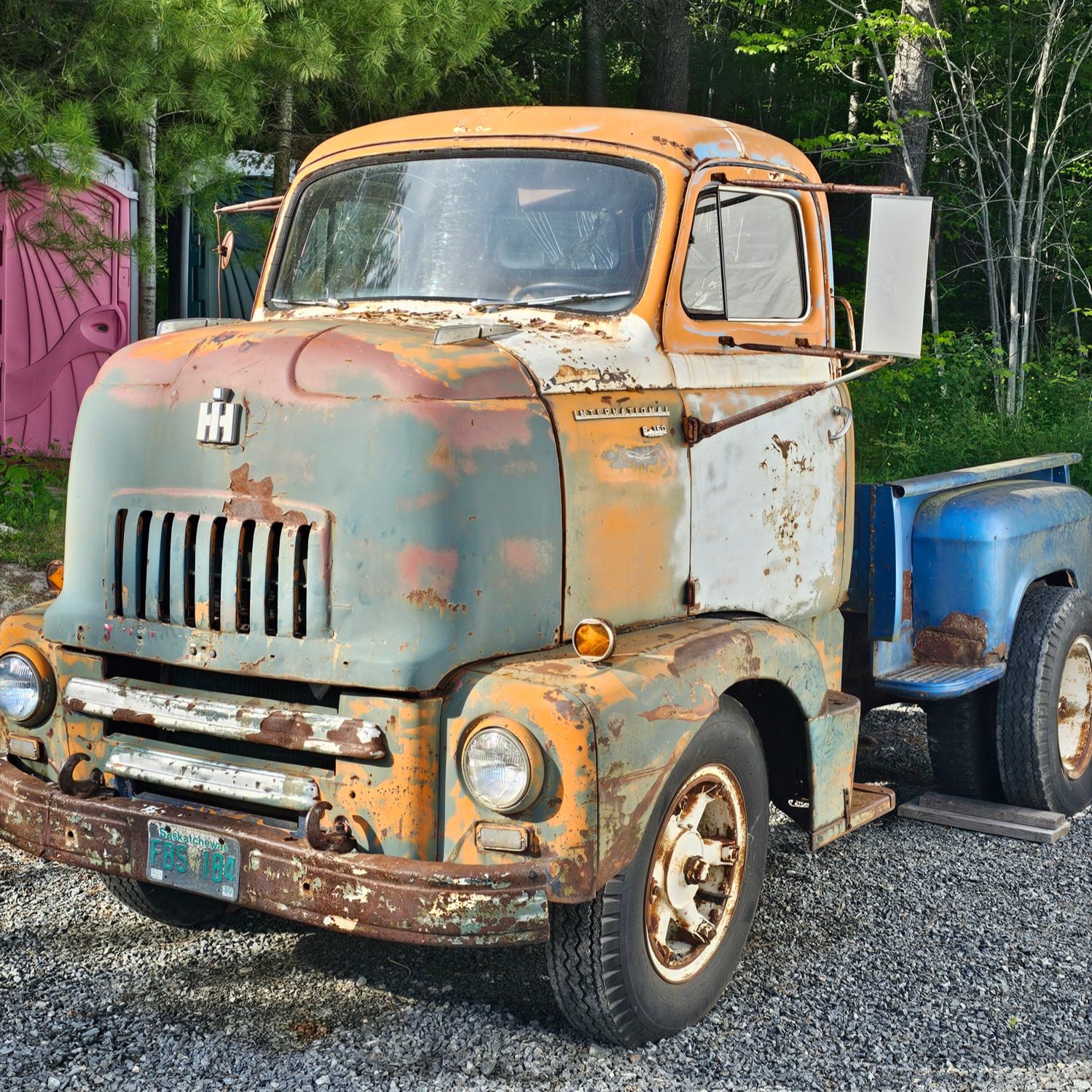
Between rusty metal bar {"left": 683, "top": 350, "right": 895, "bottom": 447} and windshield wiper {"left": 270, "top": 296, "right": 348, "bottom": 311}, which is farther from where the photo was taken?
windshield wiper {"left": 270, "top": 296, "right": 348, "bottom": 311}

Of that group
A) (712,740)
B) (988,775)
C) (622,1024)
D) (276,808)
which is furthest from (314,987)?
(988,775)

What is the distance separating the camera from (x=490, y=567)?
3.39 metres

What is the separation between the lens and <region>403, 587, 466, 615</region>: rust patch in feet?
10.9

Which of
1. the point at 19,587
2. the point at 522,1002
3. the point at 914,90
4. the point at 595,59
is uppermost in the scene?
the point at 595,59

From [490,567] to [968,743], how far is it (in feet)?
9.56

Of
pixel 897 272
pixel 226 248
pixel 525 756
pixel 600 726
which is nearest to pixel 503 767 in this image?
pixel 525 756

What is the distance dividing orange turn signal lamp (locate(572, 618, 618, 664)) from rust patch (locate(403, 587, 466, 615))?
33cm

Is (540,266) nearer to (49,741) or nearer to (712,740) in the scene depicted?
(712,740)

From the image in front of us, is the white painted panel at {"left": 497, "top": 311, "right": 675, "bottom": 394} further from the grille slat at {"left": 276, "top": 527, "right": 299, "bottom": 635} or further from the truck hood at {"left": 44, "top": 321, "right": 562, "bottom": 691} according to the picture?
the grille slat at {"left": 276, "top": 527, "right": 299, "bottom": 635}

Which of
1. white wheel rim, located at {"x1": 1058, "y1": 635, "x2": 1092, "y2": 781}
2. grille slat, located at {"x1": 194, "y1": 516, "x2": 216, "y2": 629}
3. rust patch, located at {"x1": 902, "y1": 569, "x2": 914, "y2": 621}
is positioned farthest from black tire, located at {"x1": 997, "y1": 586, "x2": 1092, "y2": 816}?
grille slat, located at {"x1": 194, "y1": 516, "x2": 216, "y2": 629}

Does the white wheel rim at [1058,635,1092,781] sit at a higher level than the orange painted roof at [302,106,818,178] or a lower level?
lower

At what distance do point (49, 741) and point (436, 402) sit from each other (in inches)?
58.7

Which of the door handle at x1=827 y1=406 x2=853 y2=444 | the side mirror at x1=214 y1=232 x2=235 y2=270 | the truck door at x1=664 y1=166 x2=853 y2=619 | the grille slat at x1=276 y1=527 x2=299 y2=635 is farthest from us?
the side mirror at x1=214 y1=232 x2=235 y2=270

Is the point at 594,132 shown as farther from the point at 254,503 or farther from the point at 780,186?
the point at 254,503
